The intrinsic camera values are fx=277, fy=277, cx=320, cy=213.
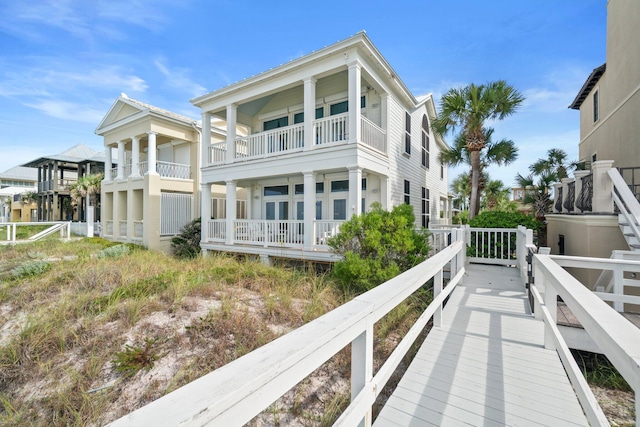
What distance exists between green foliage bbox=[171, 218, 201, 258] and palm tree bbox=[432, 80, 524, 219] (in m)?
12.9

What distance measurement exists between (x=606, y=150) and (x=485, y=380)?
49.5ft

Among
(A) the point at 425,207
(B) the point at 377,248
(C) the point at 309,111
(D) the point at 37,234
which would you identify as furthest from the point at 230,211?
(D) the point at 37,234

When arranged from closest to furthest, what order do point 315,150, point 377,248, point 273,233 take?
point 377,248, point 315,150, point 273,233

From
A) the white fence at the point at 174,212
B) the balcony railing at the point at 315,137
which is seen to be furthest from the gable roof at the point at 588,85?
the white fence at the point at 174,212

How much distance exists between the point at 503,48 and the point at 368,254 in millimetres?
10994

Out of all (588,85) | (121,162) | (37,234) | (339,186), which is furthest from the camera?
(121,162)

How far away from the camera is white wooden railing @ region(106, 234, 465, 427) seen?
79 centimetres

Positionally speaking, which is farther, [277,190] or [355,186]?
[277,190]

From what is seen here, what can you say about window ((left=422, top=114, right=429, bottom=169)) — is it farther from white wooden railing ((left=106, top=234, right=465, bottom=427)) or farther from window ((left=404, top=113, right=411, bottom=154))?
white wooden railing ((left=106, top=234, right=465, bottom=427))

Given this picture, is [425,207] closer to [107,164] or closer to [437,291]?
[437,291]

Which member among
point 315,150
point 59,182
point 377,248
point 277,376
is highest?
point 59,182

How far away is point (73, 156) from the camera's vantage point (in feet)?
84.7

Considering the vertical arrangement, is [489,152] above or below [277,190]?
above

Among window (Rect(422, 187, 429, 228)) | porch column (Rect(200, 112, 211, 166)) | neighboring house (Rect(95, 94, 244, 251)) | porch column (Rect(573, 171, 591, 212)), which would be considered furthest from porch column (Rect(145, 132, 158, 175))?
porch column (Rect(573, 171, 591, 212))
